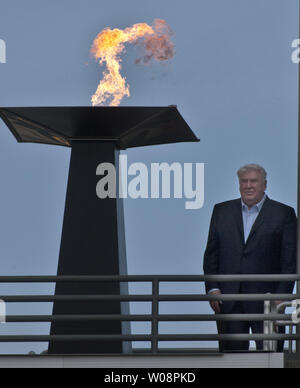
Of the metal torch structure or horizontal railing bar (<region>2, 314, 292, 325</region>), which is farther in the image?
the metal torch structure

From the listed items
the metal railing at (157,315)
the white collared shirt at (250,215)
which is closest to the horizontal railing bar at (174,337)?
the metal railing at (157,315)

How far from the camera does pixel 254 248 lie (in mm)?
12797

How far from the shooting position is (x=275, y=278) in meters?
12.4

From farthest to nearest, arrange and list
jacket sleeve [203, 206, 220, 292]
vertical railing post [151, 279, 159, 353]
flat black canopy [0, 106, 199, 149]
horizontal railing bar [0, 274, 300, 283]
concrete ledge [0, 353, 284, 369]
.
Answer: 1. flat black canopy [0, 106, 199, 149]
2. jacket sleeve [203, 206, 220, 292]
3. horizontal railing bar [0, 274, 300, 283]
4. vertical railing post [151, 279, 159, 353]
5. concrete ledge [0, 353, 284, 369]

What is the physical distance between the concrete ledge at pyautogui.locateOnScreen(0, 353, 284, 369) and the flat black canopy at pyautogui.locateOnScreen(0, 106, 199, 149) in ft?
11.0

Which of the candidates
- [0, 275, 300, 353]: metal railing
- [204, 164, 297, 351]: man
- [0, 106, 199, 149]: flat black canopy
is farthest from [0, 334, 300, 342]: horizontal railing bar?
[0, 106, 199, 149]: flat black canopy

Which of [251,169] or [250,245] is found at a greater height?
[251,169]

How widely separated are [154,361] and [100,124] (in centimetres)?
354

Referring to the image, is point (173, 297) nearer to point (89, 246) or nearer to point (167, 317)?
point (167, 317)

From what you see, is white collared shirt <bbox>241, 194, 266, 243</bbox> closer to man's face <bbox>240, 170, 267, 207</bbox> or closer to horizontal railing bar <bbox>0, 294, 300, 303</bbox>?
man's face <bbox>240, 170, 267, 207</bbox>

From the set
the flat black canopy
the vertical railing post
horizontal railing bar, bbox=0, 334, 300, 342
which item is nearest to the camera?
horizontal railing bar, bbox=0, 334, 300, 342

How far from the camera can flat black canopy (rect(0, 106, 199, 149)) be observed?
532 inches

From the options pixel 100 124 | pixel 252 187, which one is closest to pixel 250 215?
pixel 252 187
